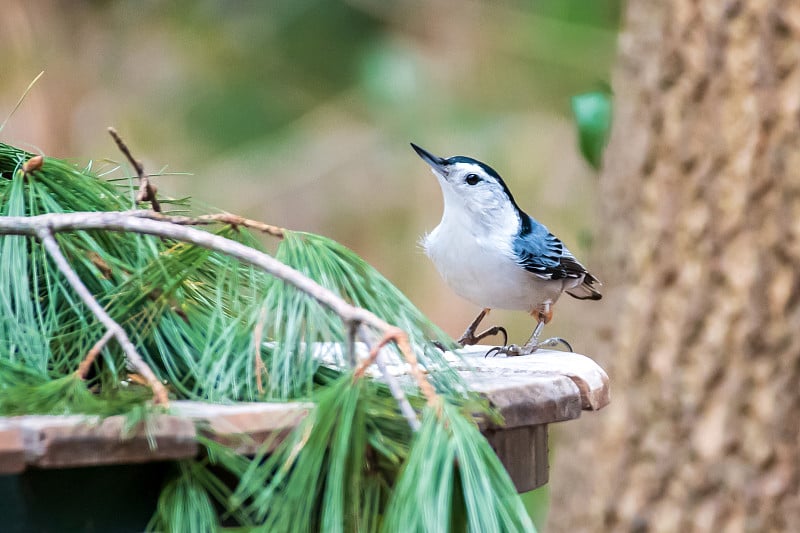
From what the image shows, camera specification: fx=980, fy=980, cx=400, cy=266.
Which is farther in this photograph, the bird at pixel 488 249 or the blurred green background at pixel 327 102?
the blurred green background at pixel 327 102

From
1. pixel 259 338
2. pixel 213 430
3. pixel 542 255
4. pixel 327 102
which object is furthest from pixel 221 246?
pixel 327 102

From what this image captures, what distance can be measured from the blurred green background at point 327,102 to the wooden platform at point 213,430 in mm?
2291

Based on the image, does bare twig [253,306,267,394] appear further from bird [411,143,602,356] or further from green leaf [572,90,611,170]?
green leaf [572,90,611,170]

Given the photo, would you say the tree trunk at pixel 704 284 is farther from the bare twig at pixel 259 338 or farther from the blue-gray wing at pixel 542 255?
the bare twig at pixel 259 338

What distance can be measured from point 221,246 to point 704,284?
131cm

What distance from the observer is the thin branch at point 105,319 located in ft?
2.50

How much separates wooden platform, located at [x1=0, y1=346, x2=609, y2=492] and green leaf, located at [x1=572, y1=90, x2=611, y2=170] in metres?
0.83

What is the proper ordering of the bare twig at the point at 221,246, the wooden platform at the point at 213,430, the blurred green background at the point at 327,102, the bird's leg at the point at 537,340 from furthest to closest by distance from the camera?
the blurred green background at the point at 327,102 → the bird's leg at the point at 537,340 → the bare twig at the point at 221,246 → the wooden platform at the point at 213,430

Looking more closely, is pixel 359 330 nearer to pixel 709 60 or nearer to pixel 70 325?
pixel 70 325

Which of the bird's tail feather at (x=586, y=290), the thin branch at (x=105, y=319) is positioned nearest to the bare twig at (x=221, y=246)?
the thin branch at (x=105, y=319)

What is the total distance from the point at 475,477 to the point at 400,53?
3.91 m

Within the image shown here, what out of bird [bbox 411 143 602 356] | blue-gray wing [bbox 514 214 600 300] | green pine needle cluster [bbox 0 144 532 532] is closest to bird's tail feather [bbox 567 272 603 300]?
blue-gray wing [bbox 514 214 600 300]

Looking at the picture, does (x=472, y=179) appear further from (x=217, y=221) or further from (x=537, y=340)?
(x=217, y=221)

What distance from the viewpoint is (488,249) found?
1610 mm
